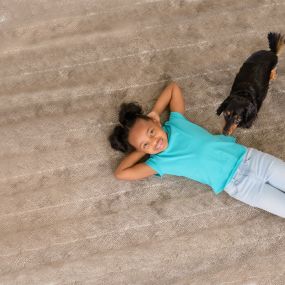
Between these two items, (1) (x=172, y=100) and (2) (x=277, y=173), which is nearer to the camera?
(2) (x=277, y=173)

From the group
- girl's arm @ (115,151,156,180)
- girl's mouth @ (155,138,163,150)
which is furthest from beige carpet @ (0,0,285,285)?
girl's mouth @ (155,138,163,150)

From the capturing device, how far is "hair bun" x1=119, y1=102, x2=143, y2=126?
4.31 ft

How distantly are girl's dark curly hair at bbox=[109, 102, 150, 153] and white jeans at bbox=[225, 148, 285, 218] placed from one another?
1.24ft

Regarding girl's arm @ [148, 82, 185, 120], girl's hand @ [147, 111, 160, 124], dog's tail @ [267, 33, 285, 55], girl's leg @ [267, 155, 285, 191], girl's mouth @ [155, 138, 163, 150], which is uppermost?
dog's tail @ [267, 33, 285, 55]

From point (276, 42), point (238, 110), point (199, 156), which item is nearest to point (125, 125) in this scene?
point (199, 156)

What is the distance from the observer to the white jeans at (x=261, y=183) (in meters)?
1.28

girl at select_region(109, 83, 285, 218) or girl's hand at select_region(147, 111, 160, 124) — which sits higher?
girl's hand at select_region(147, 111, 160, 124)

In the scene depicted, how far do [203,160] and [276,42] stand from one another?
0.50 meters

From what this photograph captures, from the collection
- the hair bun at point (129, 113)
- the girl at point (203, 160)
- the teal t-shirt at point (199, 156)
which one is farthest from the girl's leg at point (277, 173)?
the hair bun at point (129, 113)

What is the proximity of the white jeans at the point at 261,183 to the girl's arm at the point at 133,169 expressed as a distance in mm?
289

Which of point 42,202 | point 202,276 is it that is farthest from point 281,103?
point 42,202

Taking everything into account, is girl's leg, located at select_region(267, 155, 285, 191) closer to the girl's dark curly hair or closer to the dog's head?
the dog's head

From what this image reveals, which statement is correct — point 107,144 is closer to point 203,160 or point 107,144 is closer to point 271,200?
point 203,160

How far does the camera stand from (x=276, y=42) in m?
1.36
